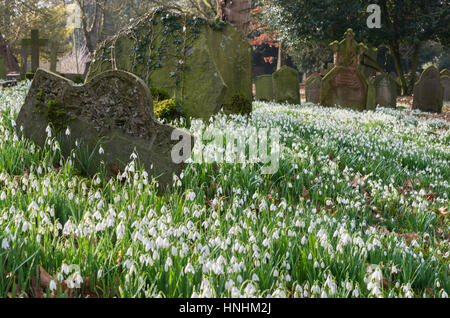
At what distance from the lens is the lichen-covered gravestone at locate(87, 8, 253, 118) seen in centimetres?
771

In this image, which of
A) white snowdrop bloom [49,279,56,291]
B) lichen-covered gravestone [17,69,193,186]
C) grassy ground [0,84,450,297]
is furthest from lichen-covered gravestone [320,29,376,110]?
white snowdrop bloom [49,279,56,291]

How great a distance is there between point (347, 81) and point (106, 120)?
11.9 m

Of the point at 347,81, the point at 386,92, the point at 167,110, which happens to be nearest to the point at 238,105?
the point at 167,110

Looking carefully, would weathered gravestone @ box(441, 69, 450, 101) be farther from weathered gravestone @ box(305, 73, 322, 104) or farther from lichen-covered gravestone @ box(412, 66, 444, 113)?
weathered gravestone @ box(305, 73, 322, 104)

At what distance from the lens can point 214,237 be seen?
115 inches

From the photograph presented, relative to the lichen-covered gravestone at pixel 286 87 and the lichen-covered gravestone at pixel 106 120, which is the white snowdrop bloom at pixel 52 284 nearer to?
the lichen-covered gravestone at pixel 106 120

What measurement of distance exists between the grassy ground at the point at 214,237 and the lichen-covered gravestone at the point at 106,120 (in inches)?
13.0

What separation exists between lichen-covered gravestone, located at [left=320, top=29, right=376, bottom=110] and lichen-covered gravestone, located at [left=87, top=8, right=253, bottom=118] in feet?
24.3

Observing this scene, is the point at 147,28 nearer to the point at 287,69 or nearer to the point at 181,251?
the point at 181,251

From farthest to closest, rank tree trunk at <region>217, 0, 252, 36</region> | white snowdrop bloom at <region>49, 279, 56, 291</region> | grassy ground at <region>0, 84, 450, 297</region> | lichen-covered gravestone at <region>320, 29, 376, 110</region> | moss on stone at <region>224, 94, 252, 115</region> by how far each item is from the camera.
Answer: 1. lichen-covered gravestone at <region>320, 29, 376, 110</region>
2. tree trunk at <region>217, 0, 252, 36</region>
3. moss on stone at <region>224, 94, 252, 115</region>
4. grassy ground at <region>0, 84, 450, 297</region>
5. white snowdrop bloom at <region>49, 279, 56, 291</region>

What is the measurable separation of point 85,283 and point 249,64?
710 cm

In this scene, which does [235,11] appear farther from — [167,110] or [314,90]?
[314,90]

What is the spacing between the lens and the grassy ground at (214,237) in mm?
2418

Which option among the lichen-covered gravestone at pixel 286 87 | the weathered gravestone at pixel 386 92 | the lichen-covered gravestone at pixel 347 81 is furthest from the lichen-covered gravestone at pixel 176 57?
the weathered gravestone at pixel 386 92
